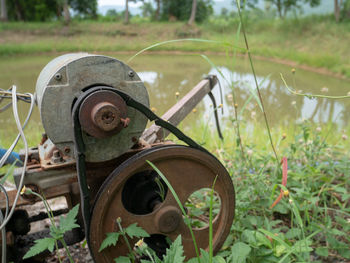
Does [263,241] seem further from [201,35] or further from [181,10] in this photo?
[181,10]

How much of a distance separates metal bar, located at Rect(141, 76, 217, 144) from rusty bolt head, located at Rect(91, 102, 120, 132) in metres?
0.42

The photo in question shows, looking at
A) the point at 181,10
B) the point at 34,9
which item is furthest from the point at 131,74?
the point at 34,9

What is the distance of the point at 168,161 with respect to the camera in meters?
1.15

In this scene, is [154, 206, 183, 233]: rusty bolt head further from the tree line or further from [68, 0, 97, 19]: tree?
[68, 0, 97, 19]: tree

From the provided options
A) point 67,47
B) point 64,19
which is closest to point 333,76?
point 67,47

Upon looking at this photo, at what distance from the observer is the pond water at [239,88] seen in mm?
4438

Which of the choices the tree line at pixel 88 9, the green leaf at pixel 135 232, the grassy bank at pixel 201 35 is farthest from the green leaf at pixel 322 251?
the tree line at pixel 88 9

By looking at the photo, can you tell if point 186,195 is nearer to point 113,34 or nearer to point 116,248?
point 116,248

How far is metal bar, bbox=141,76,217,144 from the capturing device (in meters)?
1.41

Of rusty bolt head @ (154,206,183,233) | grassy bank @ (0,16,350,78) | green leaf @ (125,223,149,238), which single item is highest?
grassy bank @ (0,16,350,78)

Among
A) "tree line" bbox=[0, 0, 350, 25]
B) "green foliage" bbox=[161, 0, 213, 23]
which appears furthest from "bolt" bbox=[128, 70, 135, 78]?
"green foliage" bbox=[161, 0, 213, 23]

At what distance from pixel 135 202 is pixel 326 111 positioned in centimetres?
474

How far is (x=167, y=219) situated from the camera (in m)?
1.19

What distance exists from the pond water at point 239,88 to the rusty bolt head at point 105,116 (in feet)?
4.73
